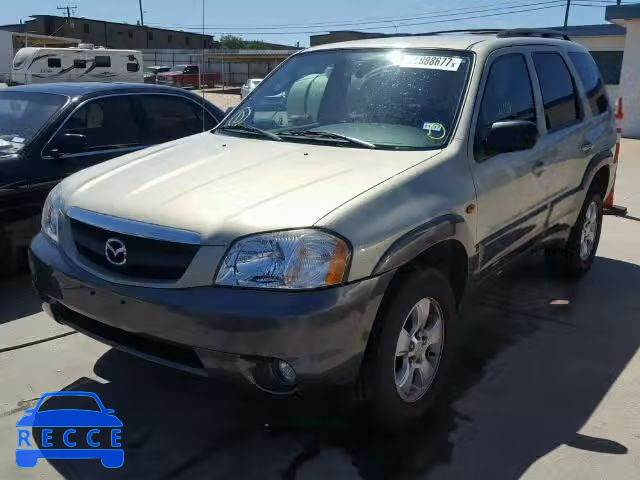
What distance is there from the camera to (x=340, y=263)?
2.60m

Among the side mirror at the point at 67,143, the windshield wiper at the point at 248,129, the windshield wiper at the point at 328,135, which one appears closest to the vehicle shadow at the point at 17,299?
the side mirror at the point at 67,143

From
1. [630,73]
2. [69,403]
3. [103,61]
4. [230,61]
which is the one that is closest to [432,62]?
[69,403]

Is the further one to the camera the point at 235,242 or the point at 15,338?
the point at 15,338

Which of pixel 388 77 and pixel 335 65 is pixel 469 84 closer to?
pixel 388 77

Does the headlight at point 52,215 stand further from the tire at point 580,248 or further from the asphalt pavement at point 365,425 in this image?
the tire at point 580,248

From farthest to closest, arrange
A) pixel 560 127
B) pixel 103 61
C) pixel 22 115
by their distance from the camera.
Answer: pixel 103 61 < pixel 22 115 < pixel 560 127

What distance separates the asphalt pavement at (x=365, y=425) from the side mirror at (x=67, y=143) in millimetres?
1335

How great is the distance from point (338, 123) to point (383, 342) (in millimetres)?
1518

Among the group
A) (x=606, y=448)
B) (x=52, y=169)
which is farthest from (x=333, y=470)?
(x=52, y=169)

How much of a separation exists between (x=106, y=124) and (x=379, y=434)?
158 inches

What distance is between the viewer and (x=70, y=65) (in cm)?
2655

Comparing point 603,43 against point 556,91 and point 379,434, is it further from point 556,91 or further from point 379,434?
point 379,434

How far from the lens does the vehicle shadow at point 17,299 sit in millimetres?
4703

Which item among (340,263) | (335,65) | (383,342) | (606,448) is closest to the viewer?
(340,263)
